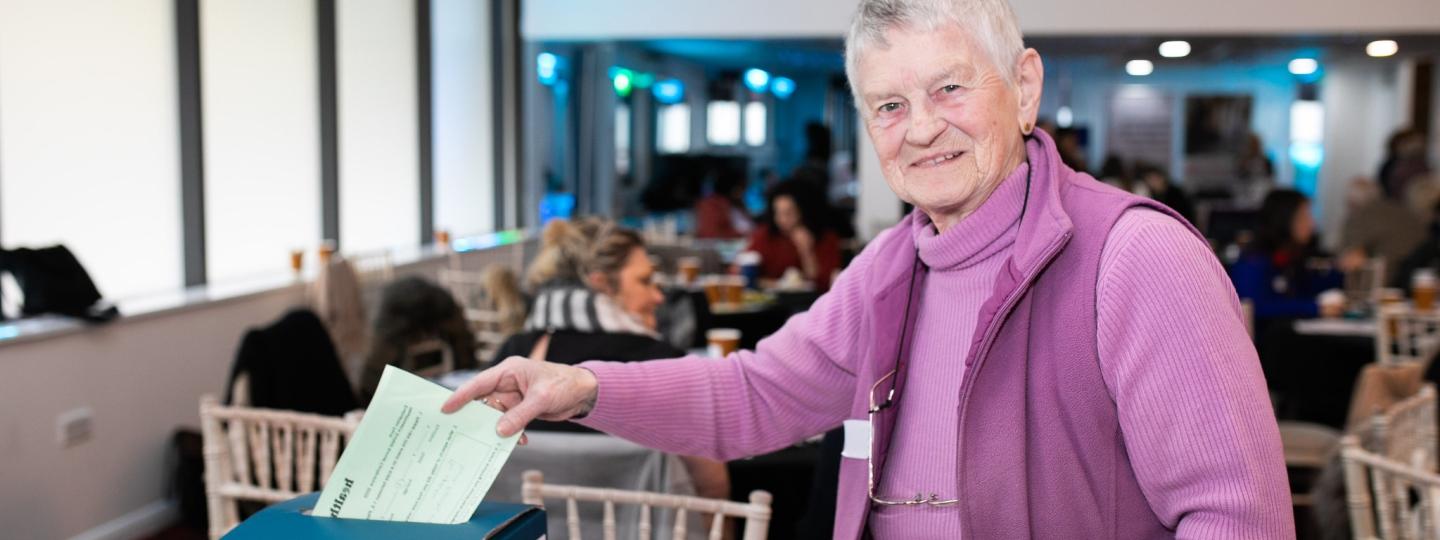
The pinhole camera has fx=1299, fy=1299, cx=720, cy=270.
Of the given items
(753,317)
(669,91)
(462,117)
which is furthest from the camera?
(669,91)

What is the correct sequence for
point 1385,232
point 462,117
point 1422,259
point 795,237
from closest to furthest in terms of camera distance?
point 1422,259
point 795,237
point 1385,232
point 462,117

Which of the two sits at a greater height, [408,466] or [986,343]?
[986,343]

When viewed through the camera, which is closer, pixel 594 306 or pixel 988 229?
pixel 988 229

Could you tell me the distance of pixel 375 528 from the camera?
1.20m

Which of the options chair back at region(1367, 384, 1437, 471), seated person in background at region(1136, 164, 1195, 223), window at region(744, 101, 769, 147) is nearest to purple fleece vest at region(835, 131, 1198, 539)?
chair back at region(1367, 384, 1437, 471)

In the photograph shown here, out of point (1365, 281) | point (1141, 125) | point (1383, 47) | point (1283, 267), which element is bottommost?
point (1365, 281)

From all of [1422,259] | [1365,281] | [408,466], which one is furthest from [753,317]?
[408,466]

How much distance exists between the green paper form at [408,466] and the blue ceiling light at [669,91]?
13832 mm

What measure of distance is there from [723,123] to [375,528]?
17165mm

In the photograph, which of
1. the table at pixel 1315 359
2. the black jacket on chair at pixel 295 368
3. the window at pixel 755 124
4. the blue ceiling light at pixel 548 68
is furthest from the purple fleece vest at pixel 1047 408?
the window at pixel 755 124

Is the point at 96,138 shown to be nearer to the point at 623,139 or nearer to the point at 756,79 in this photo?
the point at 623,139

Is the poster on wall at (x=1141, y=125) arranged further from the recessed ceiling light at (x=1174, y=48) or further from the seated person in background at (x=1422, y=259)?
the seated person in background at (x=1422, y=259)

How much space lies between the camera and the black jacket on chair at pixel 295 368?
404 centimetres

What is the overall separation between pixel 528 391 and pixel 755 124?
59.6 ft
